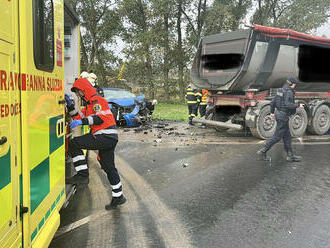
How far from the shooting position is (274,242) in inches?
139

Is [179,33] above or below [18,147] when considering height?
above

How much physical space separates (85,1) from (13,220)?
24.3 m

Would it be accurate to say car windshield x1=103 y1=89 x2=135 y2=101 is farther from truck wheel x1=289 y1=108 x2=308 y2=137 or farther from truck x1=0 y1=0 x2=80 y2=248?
truck x1=0 y1=0 x2=80 y2=248

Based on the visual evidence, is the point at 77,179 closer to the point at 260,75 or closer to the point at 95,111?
the point at 95,111

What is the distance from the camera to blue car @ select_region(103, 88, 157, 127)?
1196 centimetres

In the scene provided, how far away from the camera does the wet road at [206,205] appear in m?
3.62

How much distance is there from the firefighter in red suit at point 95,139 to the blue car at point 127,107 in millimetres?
7452

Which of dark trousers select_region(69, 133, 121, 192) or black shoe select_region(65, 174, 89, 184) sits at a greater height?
dark trousers select_region(69, 133, 121, 192)

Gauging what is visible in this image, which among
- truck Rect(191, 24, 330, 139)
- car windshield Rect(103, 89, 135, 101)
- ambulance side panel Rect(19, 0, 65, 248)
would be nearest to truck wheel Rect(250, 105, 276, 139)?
truck Rect(191, 24, 330, 139)

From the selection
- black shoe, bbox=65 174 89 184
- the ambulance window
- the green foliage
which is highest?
the ambulance window

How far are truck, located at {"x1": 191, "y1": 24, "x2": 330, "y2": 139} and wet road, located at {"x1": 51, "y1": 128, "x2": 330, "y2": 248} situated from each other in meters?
2.75

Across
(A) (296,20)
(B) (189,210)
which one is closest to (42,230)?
(B) (189,210)

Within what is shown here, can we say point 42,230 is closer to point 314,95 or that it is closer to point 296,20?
point 314,95

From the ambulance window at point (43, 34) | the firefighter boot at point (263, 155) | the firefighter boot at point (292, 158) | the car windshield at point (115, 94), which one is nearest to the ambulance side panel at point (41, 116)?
the ambulance window at point (43, 34)
